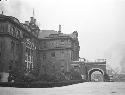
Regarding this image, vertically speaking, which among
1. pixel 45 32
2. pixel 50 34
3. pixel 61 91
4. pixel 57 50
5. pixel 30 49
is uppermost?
pixel 45 32

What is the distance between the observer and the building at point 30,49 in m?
36.0

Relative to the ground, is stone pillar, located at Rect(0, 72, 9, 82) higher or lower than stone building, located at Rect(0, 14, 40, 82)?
lower

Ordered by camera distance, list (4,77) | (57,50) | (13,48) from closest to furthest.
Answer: (4,77), (13,48), (57,50)

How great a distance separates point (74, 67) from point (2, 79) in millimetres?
22469

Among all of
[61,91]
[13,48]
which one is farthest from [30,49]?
[61,91]

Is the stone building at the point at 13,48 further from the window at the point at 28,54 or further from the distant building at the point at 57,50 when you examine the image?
the distant building at the point at 57,50

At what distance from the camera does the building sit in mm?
35969

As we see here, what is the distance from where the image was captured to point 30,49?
155ft

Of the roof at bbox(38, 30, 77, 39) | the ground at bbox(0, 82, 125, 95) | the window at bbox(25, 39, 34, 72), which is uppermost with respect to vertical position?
the roof at bbox(38, 30, 77, 39)

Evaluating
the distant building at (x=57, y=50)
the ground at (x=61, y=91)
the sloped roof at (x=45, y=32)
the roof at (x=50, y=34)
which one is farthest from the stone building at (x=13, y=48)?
the ground at (x=61, y=91)

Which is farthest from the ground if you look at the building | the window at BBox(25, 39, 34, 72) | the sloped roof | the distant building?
the sloped roof

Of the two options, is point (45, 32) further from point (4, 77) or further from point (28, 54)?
point (4, 77)

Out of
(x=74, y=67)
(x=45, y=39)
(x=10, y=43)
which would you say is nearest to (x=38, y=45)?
(x=45, y=39)

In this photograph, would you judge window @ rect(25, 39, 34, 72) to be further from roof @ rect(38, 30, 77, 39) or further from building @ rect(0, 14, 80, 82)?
roof @ rect(38, 30, 77, 39)
